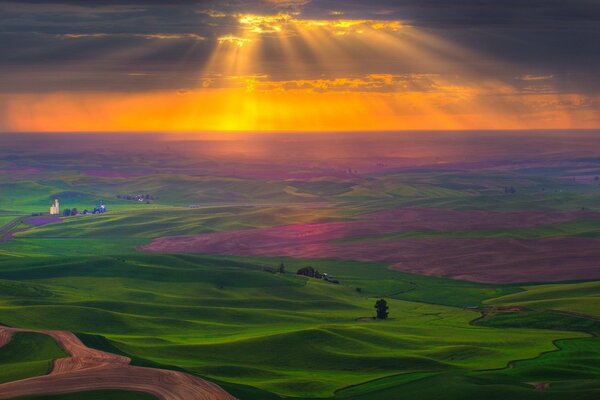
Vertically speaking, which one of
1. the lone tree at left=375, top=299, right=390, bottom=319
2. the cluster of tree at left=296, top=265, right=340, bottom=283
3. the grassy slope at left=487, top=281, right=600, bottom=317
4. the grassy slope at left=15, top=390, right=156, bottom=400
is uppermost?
the grassy slope at left=15, top=390, right=156, bottom=400

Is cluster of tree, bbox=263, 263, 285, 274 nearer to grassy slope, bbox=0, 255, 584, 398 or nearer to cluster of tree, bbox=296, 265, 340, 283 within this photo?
grassy slope, bbox=0, 255, 584, 398

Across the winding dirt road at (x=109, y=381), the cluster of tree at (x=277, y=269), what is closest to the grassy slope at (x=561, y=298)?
the cluster of tree at (x=277, y=269)

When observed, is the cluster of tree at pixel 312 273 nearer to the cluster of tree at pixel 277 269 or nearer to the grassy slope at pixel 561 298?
the cluster of tree at pixel 277 269

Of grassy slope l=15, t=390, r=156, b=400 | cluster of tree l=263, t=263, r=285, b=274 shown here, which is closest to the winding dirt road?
grassy slope l=15, t=390, r=156, b=400

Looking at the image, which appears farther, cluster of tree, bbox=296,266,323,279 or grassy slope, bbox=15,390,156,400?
cluster of tree, bbox=296,266,323,279

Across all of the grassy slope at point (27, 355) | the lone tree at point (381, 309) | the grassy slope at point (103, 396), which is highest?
the grassy slope at point (103, 396)

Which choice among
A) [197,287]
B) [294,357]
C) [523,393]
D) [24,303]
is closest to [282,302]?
[197,287]

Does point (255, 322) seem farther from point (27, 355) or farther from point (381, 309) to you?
point (27, 355)
